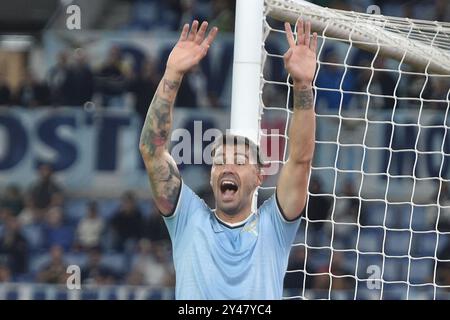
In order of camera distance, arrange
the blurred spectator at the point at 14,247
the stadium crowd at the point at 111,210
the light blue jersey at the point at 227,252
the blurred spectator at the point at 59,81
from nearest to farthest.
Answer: the light blue jersey at the point at 227,252 < the stadium crowd at the point at 111,210 < the blurred spectator at the point at 14,247 < the blurred spectator at the point at 59,81

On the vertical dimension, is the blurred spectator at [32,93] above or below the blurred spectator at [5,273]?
above

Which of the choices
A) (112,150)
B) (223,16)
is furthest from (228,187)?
(223,16)

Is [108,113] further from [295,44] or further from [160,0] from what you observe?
[295,44]

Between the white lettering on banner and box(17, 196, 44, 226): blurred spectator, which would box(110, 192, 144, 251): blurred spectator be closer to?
the white lettering on banner

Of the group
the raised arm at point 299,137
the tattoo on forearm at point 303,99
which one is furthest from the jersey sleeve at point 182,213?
the tattoo on forearm at point 303,99

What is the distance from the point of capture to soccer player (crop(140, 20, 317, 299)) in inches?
116

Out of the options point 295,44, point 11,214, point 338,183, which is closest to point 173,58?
point 295,44

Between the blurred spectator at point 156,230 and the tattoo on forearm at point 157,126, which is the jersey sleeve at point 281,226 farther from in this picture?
the blurred spectator at point 156,230

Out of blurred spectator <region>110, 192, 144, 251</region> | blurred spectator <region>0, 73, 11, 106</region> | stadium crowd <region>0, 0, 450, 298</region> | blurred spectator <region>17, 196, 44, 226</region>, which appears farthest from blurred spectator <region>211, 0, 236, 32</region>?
blurred spectator <region>17, 196, 44, 226</region>

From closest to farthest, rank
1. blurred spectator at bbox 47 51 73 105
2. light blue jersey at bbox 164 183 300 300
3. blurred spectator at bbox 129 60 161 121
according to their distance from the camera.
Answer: light blue jersey at bbox 164 183 300 300, blurred spectator at bbox 129 60 161 121, blurred spectator at bbox 47 51 73 105

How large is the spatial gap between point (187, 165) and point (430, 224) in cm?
158

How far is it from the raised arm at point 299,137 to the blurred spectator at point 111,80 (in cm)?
431

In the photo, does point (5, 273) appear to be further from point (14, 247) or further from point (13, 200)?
point (13, 200)

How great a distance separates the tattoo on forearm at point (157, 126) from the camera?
3.03 meters
